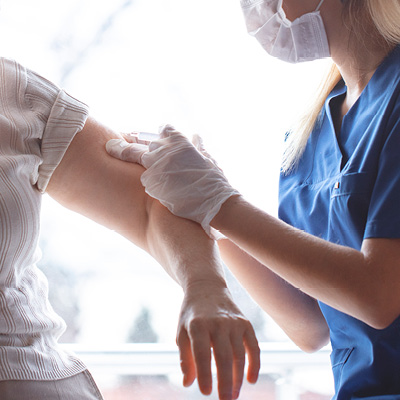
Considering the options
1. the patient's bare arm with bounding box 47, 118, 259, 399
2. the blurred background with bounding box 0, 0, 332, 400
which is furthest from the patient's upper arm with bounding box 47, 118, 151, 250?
the blurred background with bounding box 0, 0, 332, 400

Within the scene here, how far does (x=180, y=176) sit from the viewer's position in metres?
0.92

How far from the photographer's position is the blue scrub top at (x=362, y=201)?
87cm

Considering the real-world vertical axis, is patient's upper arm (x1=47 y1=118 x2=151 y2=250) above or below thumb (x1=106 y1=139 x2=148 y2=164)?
below

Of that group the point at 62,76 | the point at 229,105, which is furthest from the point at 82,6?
the point at 229,105

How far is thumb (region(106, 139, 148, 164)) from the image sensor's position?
3.10 ft

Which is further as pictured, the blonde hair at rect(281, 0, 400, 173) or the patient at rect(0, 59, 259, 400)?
the blonde hair at rect(281, 0, 400, 173)

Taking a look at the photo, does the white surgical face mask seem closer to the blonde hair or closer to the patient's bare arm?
the blonde hair

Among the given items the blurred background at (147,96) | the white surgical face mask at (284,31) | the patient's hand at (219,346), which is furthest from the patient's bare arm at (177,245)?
the white surgical face mask at (284,31)

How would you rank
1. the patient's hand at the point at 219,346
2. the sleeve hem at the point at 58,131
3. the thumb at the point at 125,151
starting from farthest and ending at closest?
the thumb at the point at 125,151 → the sleeve hem at the point at 58,131 → the patient's hand at the point at 219,346

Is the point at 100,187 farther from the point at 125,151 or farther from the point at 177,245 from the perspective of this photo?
the point at 177,245

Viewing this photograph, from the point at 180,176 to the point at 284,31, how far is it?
0.42 meters

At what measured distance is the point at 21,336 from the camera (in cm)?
73

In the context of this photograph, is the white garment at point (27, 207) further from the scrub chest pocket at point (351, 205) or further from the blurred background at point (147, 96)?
the scrub chest pocket at point (351, 205)

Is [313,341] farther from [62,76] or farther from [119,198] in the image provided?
[62,76]
